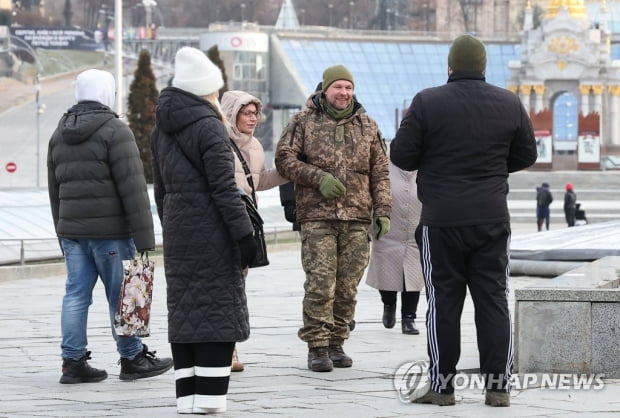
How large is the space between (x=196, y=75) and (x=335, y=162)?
1.85 meters

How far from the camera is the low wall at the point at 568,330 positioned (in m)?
9.05

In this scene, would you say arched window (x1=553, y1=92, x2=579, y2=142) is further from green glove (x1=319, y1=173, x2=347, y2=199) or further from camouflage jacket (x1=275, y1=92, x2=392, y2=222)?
green glove (x1=319, y1=173, x2=347, y2=199)

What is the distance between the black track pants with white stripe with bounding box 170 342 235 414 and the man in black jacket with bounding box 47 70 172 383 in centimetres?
138

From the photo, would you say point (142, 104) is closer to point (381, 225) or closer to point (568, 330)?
point (381, 225)

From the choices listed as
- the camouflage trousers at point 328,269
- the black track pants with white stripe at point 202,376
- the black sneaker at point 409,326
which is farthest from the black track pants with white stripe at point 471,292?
the black sneaker at point 409,326

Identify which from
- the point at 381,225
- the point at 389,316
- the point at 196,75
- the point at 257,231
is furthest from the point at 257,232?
the point at 389,316

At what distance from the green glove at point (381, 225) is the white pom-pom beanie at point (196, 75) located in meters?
1.99

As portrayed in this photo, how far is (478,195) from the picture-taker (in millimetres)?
8008

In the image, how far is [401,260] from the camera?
1218 cm

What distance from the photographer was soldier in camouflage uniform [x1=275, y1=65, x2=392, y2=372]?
31.7 feet

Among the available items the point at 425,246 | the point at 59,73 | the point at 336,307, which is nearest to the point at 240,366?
the point at 336,307

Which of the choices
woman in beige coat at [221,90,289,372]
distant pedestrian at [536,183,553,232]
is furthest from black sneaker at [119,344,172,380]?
distant pedestrian at [536,183,553,232]

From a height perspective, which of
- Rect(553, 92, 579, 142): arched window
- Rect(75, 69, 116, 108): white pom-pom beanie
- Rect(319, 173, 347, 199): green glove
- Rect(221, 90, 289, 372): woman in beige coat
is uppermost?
Rect(75, 69, 116, 108): white pom-pom beanie

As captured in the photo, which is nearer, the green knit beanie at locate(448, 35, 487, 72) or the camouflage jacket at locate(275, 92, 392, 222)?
the green knit beanie at locate(448, 35, 487, 72)
